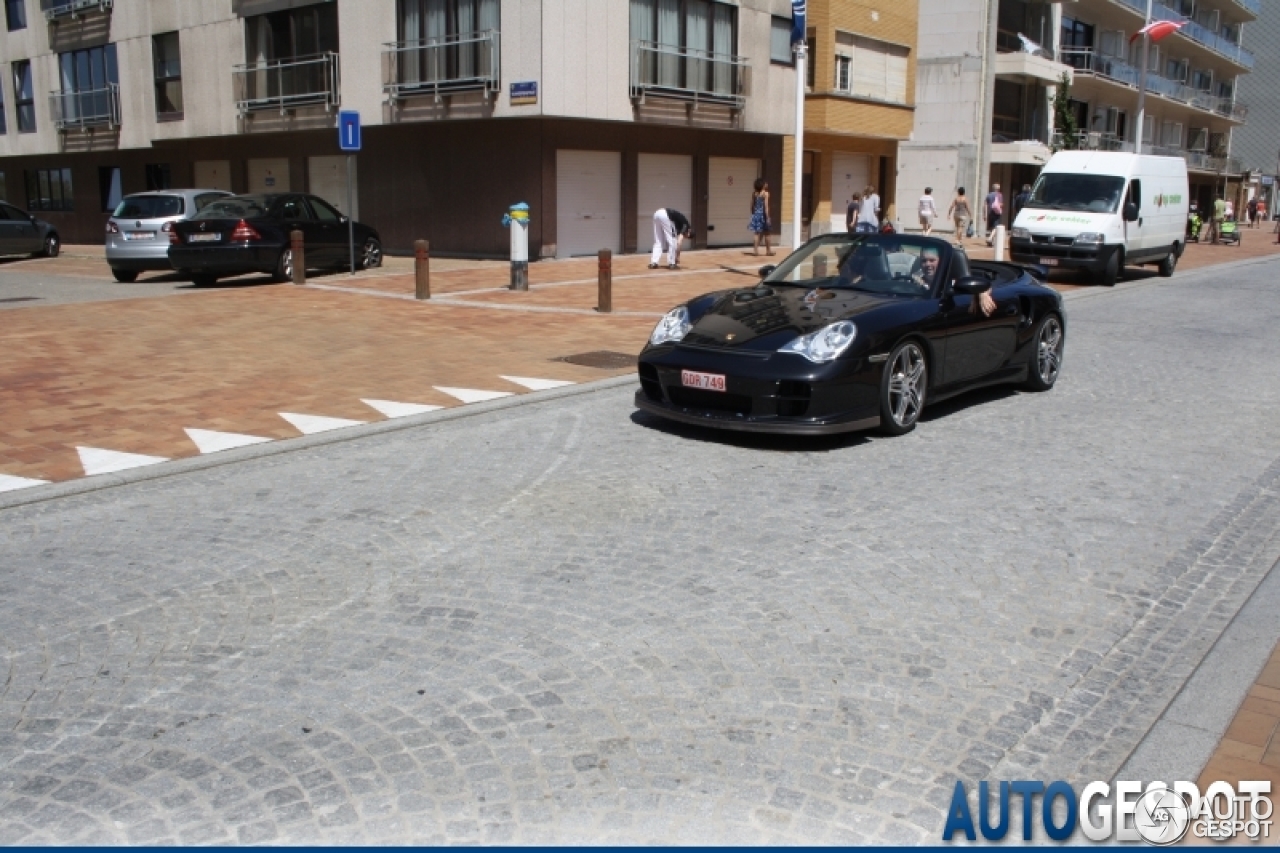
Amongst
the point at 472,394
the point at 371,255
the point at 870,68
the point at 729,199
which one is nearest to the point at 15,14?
the point at 371,255

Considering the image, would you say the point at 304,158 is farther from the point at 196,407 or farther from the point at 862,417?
the point at 862,417

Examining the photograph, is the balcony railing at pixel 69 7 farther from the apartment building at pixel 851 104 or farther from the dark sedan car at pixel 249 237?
the apartment building at pixel 851 104

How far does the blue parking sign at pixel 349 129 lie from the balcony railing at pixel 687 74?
311 inches

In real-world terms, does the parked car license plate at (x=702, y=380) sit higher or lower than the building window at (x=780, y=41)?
lower

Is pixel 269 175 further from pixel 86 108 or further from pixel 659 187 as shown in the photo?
pixel 659 187

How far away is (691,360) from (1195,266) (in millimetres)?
25257

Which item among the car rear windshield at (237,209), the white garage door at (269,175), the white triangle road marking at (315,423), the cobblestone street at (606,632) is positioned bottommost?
the cobblestone street at (606,632)

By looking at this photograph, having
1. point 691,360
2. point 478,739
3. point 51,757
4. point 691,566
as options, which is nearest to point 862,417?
point 691,360

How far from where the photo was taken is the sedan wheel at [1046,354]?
399 inches

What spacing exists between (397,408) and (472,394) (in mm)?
814

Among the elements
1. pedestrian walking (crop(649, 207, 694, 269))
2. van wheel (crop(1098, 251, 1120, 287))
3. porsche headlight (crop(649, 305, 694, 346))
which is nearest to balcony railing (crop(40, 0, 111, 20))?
pedestrian walking (crop(649, 207, 694, 269))

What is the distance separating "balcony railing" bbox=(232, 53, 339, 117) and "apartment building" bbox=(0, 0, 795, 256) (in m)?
0.06

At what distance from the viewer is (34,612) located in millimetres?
4863

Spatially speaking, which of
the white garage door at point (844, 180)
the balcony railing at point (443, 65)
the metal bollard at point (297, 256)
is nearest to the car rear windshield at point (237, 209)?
the metal bollard at point (297, 256)
